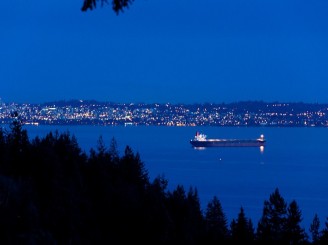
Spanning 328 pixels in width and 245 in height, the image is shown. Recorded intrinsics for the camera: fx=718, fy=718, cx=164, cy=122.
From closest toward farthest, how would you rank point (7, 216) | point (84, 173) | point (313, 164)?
point (7, 216) → point (84, 173) → point (313, 164)

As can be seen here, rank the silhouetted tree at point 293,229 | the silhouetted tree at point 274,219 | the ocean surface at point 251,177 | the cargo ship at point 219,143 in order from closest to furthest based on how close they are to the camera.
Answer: the silhouetted tree at point 293,229 < the silhouetted tree at point 274,219 < the ocean surface at point 251,177 < the cargo ship at point 219,143

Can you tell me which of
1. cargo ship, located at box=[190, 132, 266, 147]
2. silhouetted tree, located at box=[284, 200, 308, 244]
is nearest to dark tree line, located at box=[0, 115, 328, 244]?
silhouetted tree, located at box=[284, 200, 308, 244]

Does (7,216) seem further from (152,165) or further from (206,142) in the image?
(206,142)

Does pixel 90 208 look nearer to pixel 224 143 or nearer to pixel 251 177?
pixel 251 177

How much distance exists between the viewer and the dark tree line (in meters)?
13.4

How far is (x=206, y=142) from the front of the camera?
128 m

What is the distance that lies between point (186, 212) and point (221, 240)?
3688 mm

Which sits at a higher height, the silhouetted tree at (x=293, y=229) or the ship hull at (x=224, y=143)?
the ship hull at (x=224, y=143)

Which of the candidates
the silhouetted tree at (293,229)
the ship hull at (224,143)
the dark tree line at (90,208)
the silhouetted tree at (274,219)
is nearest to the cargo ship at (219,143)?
the ship hull at (224,143)

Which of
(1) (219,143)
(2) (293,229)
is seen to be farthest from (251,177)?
(1) (219,143)

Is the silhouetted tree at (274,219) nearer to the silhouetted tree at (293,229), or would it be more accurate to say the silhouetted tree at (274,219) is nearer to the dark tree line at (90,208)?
the dark tree line at (90,208)

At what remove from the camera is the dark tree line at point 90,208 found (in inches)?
528

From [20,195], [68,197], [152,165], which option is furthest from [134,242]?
[152,165]

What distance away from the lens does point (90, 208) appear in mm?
19031
